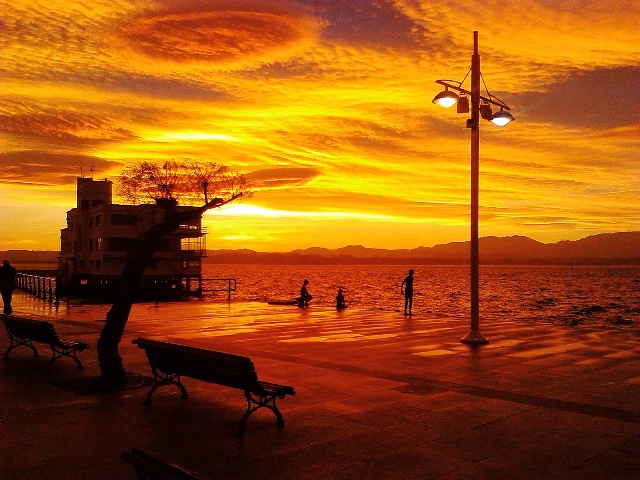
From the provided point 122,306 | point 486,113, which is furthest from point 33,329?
point 486,113

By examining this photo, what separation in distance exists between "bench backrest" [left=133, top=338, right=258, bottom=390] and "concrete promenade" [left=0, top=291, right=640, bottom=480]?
51 centimetres

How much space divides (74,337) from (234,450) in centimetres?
1128

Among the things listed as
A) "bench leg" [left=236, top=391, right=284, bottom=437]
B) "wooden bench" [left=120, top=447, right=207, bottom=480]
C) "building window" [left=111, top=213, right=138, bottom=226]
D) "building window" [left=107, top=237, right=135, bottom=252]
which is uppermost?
"building window" [left=111, top=213, right=138, bottom=226]

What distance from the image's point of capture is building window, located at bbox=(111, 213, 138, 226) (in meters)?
67.9

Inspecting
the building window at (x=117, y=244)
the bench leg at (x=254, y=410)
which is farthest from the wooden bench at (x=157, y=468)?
the building window at (x=117, y=244)

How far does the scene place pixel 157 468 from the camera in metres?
4.63

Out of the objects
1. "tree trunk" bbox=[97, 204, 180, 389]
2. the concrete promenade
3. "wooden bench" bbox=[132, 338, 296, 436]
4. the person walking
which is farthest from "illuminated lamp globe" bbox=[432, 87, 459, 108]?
the person walking

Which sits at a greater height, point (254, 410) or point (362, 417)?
point (254, 410)

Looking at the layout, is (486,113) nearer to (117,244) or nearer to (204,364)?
(204,364)

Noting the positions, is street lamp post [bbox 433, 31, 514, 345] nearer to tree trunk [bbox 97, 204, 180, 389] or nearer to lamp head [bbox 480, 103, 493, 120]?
lamp head [bbox 480, 103, 493, 120]

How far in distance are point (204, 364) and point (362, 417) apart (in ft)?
7.02

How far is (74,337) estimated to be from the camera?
54.7 feet

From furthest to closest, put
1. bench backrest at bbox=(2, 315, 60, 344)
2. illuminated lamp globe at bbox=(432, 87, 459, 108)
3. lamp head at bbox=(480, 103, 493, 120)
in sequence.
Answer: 1. lamp head at bbox=(480, 103, 493, 120)
2. illuminated lamp globe at bbox=(432, 87, 459, 108)
3. bench backrest at bbox=(2, 315, 60, 344)

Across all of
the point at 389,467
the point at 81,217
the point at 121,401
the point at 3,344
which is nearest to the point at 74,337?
the point at 3,344
